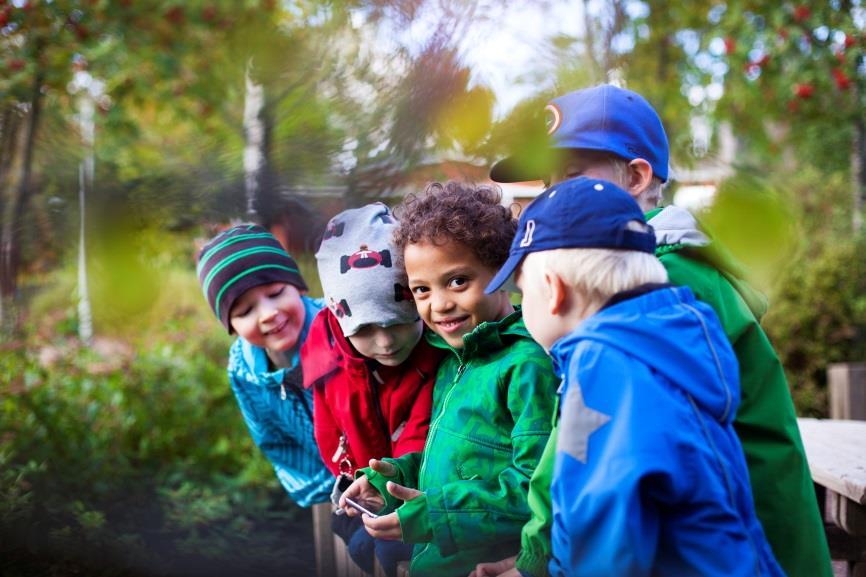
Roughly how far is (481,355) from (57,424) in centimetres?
344

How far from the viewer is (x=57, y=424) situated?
4.53 meters

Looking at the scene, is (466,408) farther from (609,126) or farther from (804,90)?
(804,90)

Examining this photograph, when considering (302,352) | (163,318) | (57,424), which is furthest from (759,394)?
(163,318)

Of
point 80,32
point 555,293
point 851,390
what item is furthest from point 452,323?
point 851,390

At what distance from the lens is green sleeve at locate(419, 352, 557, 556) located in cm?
171

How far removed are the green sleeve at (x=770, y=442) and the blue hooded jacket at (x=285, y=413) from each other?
4.27 ft

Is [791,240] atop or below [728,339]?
atop

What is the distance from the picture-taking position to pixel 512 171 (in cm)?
155

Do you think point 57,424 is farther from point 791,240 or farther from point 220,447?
point 791,240

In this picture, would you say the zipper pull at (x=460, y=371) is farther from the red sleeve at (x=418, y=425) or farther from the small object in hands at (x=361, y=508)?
the small object in hands at (x=361, y=508)

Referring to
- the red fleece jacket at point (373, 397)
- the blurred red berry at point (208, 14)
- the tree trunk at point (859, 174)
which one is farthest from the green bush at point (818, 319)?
the red fleece jacket at point (373, 397)

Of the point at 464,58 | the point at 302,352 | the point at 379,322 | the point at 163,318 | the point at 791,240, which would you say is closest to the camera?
the point at 791,240

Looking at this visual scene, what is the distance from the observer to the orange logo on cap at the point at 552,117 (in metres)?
1.58

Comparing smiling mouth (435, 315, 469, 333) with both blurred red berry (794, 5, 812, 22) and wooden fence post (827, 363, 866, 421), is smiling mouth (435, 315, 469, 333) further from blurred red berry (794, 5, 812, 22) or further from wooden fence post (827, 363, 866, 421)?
wooden fence post (827, 363, 866, 421)
